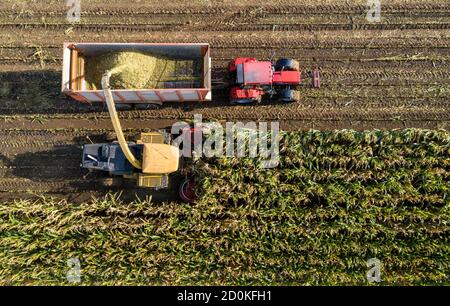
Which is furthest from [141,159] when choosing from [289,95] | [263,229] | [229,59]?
[289,95]

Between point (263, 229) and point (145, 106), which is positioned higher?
point (145, 106)

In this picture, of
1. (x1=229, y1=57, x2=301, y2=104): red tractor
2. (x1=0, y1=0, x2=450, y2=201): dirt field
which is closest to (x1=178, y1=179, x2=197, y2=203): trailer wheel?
(x1=0, y1=0, x2=450, y2=201): dirt field

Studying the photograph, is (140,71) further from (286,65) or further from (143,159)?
(286,65)

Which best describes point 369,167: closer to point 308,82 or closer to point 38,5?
point 308,82

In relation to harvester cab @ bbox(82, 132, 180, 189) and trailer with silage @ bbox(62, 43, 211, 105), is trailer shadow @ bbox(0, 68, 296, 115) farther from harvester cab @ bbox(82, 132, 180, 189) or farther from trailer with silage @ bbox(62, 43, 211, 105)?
harvester cab @ bbox(82, 132, 180, 189)

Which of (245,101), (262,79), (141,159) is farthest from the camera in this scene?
(245,101)

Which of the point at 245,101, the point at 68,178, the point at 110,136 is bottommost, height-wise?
the point at 68,178

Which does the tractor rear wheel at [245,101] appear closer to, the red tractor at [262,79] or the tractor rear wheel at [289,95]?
the red tractor at [262,79]
